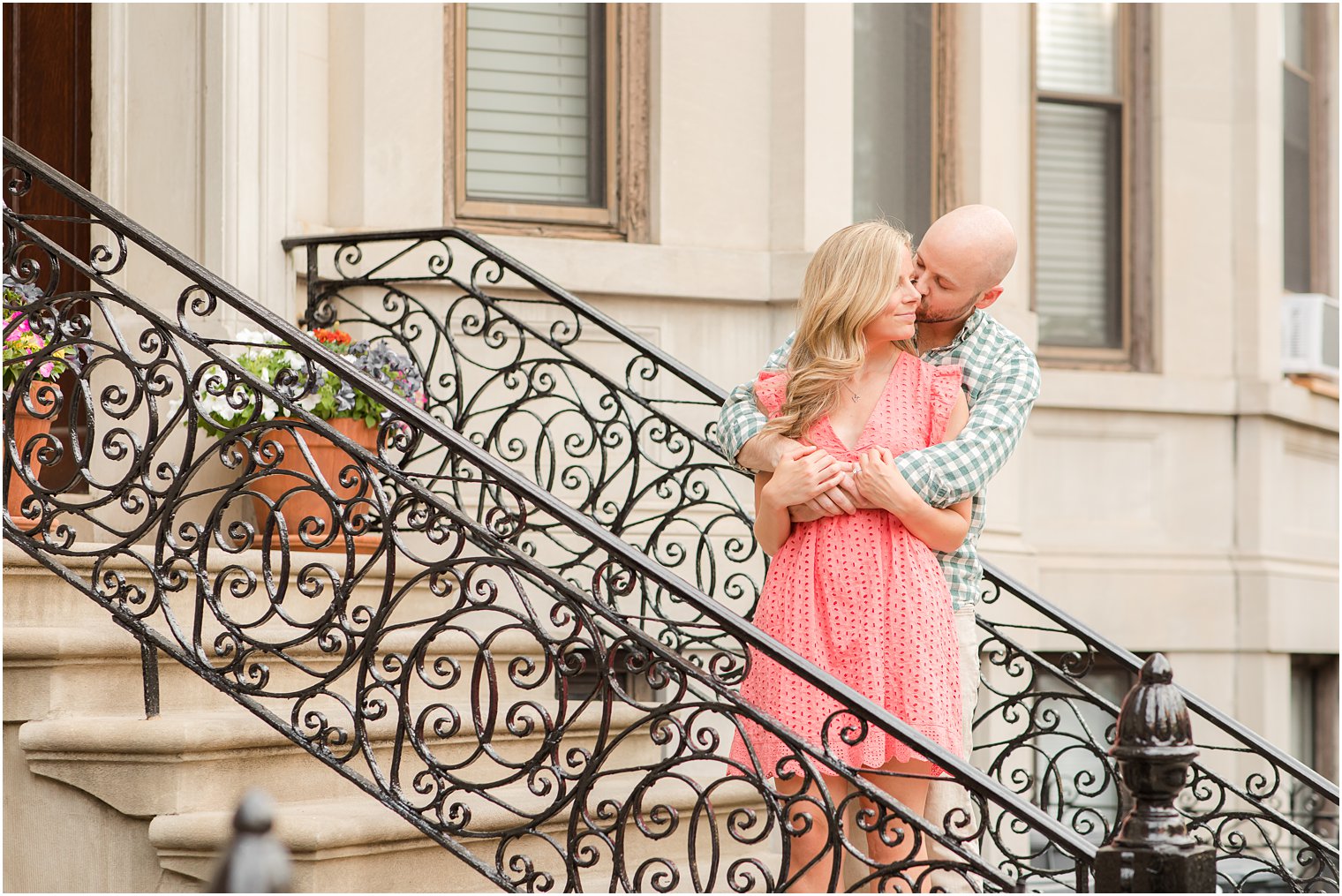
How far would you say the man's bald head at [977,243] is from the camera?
368 centimetres

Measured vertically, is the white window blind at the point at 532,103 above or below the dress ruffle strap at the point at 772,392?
above

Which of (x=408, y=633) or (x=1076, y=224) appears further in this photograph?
(x=1076, y=224)

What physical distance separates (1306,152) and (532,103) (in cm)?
512

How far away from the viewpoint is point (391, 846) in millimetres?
4188

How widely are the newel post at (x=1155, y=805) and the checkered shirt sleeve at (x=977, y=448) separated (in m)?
0.55

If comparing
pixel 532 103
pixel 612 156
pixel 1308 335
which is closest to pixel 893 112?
pixel 612 156

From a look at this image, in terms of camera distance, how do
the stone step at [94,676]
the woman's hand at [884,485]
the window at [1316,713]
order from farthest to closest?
the window at [1316,713] < the stone step at [94,676] < the woman's hand at [884,485]

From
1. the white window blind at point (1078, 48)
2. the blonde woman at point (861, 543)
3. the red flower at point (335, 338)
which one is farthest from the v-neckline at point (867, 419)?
the white window blind at point (1078, 48)

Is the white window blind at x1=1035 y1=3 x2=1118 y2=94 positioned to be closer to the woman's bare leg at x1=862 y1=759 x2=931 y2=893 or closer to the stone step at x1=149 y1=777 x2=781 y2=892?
the stone step at x1=149 y1=777 x2=781 y2=892

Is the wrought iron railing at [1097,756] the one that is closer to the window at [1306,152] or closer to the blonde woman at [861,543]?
the blonde woman at [861,543]

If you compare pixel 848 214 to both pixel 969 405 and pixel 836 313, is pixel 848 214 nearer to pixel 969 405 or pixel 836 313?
pixel 969 405

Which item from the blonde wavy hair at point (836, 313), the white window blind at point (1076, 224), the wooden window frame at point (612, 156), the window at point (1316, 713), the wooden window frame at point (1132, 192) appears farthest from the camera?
the window at point (1316, 713)

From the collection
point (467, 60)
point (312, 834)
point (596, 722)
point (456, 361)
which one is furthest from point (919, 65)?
point (312, 834)

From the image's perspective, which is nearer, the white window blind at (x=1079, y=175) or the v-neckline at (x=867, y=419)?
the v-neckline at (x=867, y=419)
